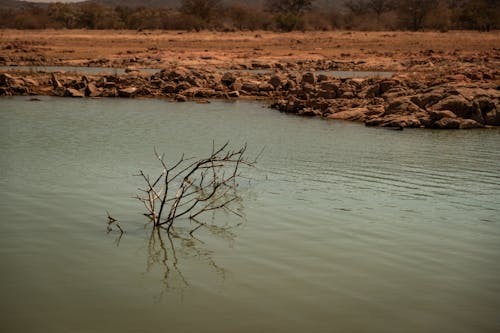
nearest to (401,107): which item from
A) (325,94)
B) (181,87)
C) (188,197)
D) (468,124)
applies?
(468,124)

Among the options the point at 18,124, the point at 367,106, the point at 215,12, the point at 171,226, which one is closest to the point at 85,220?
the point at 171,226

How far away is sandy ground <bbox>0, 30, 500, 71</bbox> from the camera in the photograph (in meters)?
32.0

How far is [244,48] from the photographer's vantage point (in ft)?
123

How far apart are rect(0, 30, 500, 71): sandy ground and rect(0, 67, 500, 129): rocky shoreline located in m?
6.94

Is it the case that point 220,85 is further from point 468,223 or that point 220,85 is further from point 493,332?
point 493,332

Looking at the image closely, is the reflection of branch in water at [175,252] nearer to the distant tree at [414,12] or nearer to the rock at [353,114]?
the rock at [353,114]

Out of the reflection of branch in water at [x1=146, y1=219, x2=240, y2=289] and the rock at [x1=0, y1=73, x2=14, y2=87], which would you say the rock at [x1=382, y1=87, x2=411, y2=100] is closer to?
the rock at [x1=0, y1=73, x2=14, y2=87]

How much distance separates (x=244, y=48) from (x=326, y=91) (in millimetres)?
17275

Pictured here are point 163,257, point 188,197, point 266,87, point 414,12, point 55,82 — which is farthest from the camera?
point 414,12

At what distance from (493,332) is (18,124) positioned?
12.5 m

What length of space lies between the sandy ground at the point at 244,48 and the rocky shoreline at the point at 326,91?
6939 mm

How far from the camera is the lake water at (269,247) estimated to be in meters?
5.46

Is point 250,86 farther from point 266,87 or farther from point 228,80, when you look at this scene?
point 228,80

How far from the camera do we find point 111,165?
11016mm
